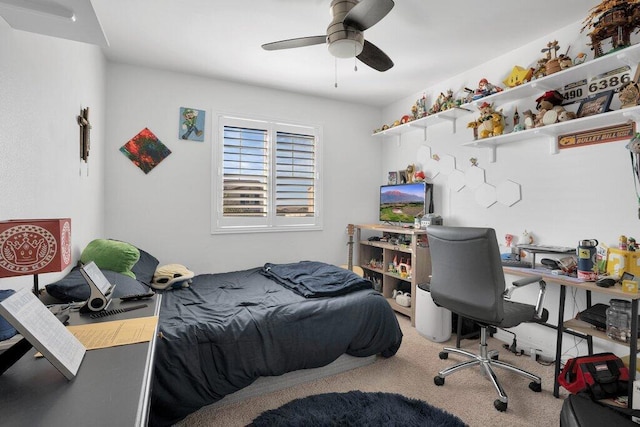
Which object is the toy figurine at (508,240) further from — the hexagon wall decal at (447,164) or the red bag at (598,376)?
the red bag at (598,376)

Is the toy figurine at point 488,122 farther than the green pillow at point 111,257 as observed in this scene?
Yes

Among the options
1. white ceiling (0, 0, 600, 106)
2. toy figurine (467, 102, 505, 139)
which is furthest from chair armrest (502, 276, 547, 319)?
white ceiling (0, 0, 600, 106)

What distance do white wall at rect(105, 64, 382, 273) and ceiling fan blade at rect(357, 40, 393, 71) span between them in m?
1.72

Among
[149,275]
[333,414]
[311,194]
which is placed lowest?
[333,414]

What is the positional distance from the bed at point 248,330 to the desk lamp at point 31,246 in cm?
56

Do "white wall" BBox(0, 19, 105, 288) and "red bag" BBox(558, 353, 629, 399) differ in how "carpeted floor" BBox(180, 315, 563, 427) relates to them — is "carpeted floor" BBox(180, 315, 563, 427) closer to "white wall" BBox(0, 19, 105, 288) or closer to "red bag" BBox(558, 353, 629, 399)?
"red bag" BBox(558, 353, 629, 399)

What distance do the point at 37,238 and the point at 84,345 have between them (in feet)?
1.28

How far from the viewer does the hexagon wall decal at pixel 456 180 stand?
3.28 m

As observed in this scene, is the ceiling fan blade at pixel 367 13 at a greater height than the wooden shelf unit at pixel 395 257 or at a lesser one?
greater

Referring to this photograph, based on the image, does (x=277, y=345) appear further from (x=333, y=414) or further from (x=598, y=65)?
(x=598, y=65)

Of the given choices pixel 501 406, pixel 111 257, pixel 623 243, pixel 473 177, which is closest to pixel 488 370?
pixel 501 406

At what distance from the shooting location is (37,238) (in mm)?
1026

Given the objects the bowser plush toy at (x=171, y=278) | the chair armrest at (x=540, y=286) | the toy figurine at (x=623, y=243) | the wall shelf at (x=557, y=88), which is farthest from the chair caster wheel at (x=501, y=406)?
the bowser plush toy at (x=171, y=278)

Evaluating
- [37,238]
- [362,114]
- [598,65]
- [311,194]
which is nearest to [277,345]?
[37,238]
